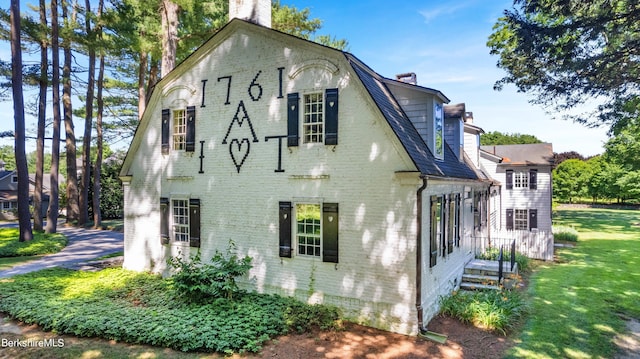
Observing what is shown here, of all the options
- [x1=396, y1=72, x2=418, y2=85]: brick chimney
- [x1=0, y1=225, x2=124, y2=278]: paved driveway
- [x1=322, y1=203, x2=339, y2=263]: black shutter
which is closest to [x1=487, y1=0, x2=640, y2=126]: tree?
[x1=396, y1=72, x2=418, y2=85]: brick chimney

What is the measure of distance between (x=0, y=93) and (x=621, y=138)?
5258cm

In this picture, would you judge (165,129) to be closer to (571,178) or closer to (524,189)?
(524,189)

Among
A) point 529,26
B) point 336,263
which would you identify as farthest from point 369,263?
point 529,26

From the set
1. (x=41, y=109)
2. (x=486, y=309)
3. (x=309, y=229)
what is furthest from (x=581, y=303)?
(x=41, y=109)

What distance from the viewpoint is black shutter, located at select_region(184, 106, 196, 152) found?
11812 mm

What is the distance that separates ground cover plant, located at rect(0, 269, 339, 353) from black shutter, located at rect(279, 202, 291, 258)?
52.7 inches

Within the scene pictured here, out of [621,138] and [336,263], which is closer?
[336,263]

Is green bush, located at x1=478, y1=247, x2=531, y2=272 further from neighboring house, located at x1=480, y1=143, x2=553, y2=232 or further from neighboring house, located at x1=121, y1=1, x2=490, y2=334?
neighboring house, located at x1=480, y1=143, x2=553, y2=232

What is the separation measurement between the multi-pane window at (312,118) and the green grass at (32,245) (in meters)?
16.5

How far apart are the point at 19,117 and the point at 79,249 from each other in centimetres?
757

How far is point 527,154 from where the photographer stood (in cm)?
2550

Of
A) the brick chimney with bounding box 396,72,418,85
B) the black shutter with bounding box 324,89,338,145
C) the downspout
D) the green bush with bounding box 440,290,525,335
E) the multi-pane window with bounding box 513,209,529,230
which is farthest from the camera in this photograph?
the multi-pane window with bounding box 513,209,529,230

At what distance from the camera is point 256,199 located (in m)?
10.5

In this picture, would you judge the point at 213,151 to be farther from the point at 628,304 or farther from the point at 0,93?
the point at 0,93
